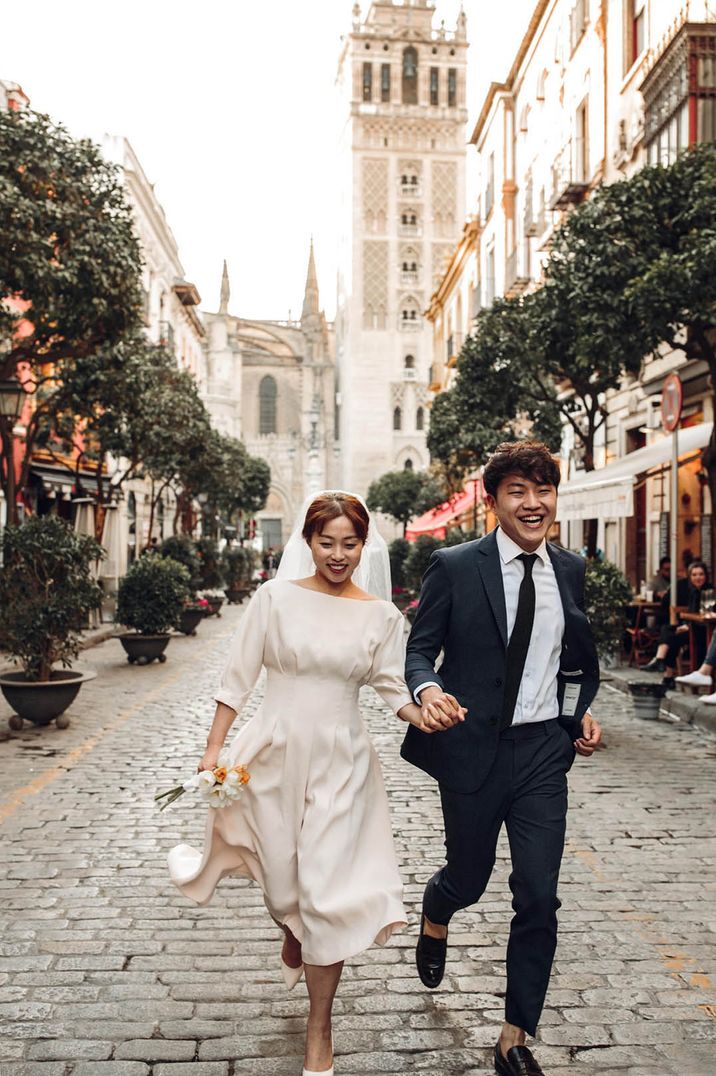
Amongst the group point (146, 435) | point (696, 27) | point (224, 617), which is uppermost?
point (696, 27)

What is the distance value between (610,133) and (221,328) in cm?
6176

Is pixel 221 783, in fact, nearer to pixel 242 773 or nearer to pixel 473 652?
pixel 242 773

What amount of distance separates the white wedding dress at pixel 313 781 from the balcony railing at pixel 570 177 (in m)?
20.7

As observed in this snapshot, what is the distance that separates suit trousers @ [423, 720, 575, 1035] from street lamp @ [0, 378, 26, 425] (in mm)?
11131

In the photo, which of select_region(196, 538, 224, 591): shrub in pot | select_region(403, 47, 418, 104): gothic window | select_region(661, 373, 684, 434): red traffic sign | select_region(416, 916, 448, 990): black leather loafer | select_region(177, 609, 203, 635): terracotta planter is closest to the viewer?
select_region(416, 916, 448, 990): black leather loafer

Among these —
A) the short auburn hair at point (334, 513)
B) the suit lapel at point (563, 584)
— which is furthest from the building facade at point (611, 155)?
the short auburn hair at point (334, 513)

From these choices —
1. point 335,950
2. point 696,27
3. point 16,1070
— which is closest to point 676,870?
point 335,950

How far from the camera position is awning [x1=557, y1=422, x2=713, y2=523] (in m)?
12.8

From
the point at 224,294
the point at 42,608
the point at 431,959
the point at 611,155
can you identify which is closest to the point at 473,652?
the point at 431,959

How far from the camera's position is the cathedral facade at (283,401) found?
271 ft

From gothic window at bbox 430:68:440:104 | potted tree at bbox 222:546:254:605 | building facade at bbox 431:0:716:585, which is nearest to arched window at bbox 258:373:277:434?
gothic window at bbox 430:68:440:104

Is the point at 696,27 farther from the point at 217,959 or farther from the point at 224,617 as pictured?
the point at 224,617

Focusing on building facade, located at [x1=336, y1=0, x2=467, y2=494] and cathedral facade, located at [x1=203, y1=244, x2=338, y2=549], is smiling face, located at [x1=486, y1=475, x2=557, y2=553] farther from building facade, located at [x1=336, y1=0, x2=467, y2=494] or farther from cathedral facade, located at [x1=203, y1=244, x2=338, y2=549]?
cathedral facade, located at [x1=203, y1=244, x2=338, y2=549]

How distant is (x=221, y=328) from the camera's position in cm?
8081
